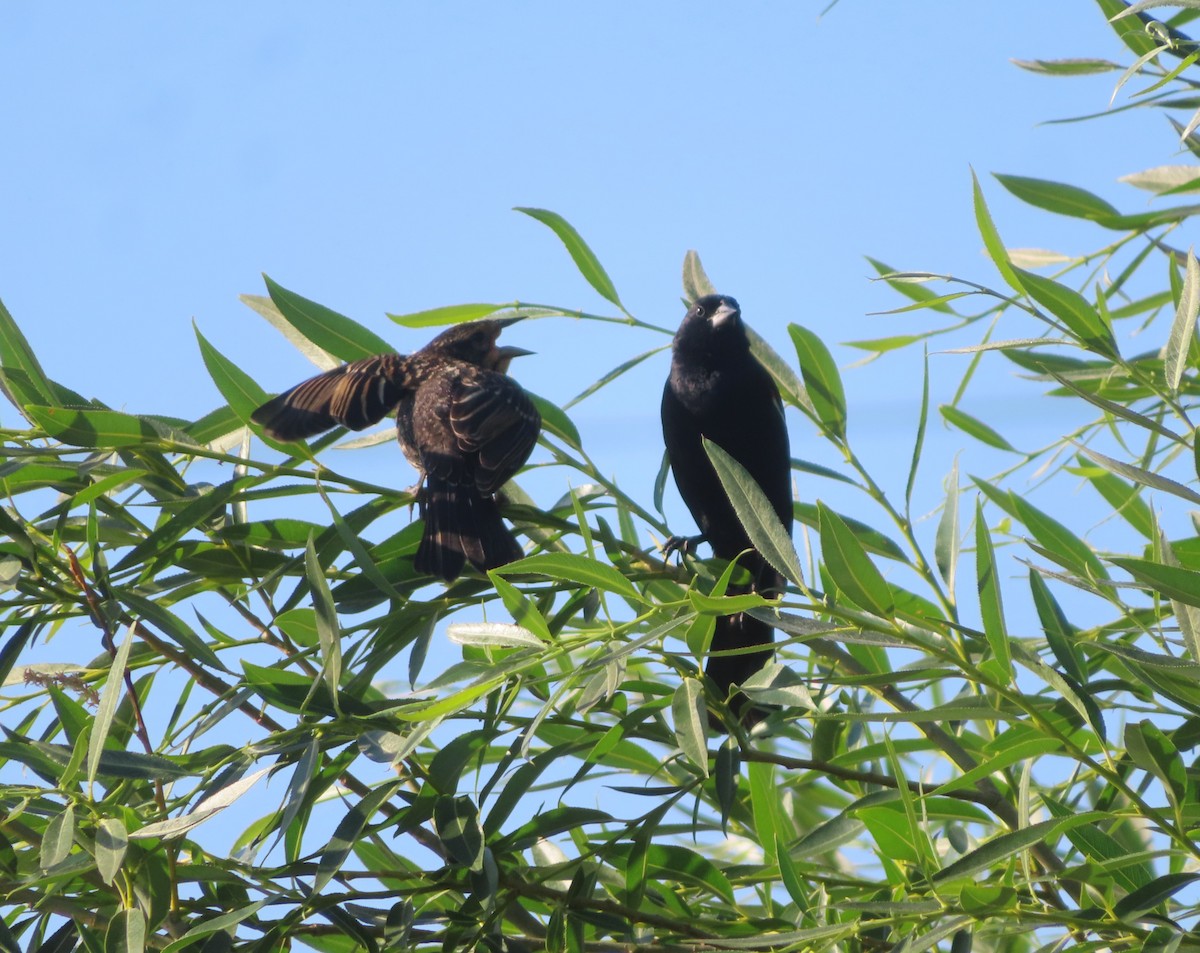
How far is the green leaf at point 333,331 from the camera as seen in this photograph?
2.35 metres

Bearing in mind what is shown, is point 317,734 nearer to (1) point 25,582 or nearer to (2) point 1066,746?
(1) point 25,582

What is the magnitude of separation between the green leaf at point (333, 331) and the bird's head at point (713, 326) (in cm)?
126

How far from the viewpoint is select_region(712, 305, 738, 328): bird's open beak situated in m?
3.44

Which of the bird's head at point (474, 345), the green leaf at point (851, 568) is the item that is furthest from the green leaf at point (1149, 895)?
the bird's head at point (474, 345)

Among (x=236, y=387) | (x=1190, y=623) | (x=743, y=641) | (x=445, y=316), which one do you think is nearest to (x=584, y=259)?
(x=445, y=316)

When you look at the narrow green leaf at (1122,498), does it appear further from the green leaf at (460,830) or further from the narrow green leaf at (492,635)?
the green leaf at (460,830)

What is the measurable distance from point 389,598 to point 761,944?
0.85 metres

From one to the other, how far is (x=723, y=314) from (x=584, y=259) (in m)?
1.08

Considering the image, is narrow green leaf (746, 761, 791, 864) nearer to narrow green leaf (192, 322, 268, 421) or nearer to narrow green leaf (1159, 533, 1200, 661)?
narrow green leaf (1159, 533, 1200, 661)

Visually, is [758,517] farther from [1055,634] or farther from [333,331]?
[333,331]

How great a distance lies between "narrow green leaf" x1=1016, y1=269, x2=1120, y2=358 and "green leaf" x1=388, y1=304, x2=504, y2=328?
0.97 m

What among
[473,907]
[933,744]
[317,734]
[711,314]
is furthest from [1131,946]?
[711,314]

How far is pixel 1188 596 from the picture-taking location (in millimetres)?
1438

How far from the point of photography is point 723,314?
3.46 metres
